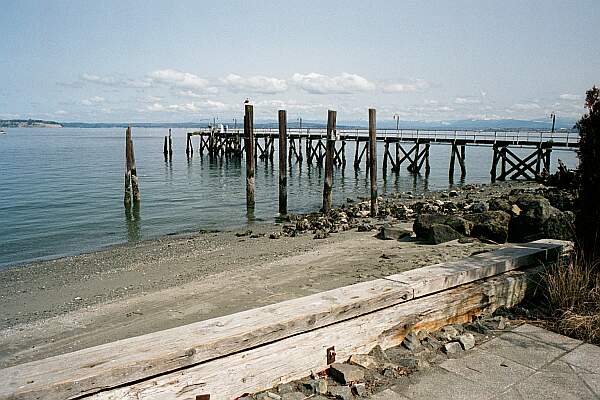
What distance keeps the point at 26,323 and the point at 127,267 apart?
353 cm

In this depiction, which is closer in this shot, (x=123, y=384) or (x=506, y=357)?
(x=123, y=384)

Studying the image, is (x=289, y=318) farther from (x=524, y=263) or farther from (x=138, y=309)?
(x=138, y=309)

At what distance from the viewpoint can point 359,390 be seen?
3.38m

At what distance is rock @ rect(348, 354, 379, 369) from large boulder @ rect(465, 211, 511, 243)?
7471 mm

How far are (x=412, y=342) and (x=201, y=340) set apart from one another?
194 cm

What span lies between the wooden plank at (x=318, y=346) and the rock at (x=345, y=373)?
0.10m

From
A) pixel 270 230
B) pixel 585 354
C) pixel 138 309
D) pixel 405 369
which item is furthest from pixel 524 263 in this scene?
pixel 270 230

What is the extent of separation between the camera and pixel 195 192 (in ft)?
85.8

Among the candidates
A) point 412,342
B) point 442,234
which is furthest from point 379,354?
point 442,234

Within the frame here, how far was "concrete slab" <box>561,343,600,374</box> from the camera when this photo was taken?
380 centimetres

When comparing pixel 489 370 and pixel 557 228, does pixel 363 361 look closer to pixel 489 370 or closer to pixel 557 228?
pixel 489 370

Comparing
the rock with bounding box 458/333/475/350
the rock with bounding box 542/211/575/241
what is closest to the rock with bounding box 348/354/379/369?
the rock with bounding box 458/333/475/350

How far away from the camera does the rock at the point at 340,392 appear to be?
10.9 ft

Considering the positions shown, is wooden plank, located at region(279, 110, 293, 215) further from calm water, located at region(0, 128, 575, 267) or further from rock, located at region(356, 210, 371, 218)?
rock, located at region(356, 210, 371, 218)
